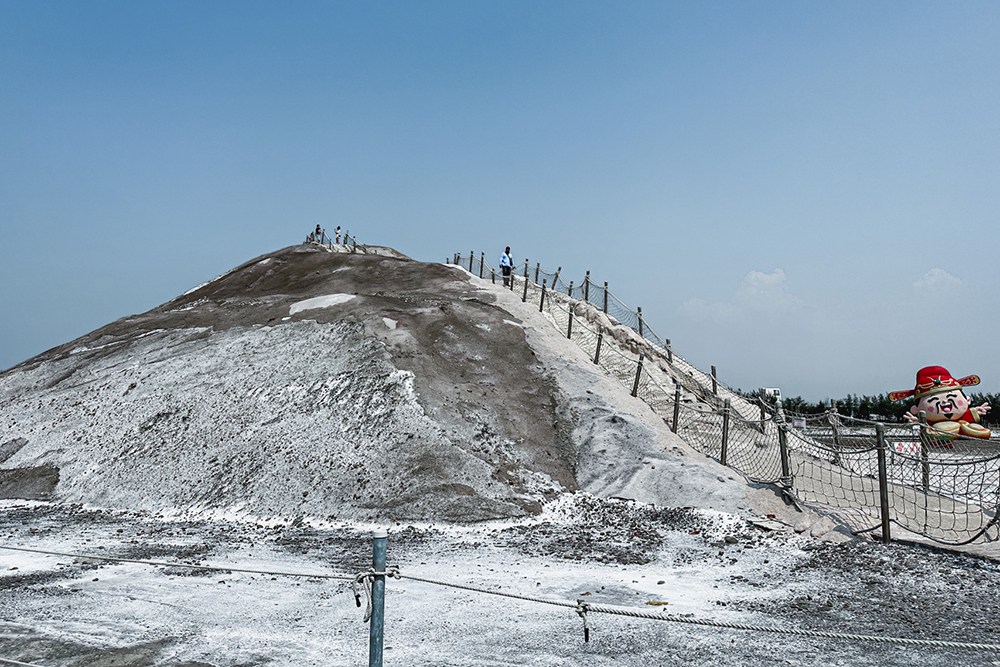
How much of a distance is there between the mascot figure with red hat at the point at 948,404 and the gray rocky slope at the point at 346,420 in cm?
862

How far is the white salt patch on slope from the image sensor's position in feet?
68.1

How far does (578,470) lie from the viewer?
45.9ft

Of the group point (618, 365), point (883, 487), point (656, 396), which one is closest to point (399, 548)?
point (883, 487)

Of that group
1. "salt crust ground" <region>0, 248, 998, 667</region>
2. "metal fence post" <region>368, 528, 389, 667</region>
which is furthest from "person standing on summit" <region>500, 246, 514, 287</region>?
"metal fence post" <region>368, 528, 389, 667</region>

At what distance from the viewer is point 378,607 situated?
378cm

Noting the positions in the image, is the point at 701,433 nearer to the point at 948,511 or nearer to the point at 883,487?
the point at 948,511

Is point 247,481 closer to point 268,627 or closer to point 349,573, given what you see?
point 349,573

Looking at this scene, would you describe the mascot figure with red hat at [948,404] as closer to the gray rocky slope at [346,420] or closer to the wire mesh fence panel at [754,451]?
the wire mesh fence panel at [754,451]

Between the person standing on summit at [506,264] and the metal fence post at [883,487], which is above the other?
the person standing on summit at [506,264]

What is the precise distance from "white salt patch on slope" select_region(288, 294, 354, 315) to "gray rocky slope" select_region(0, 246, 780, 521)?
9 cm

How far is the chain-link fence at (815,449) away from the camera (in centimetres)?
1002

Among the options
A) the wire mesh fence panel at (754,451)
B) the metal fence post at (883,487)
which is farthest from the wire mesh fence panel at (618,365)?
the metal fence post at (883,487)

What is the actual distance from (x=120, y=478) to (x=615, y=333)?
47.5 feet

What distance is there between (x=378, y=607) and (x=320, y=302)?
18.2 meters
